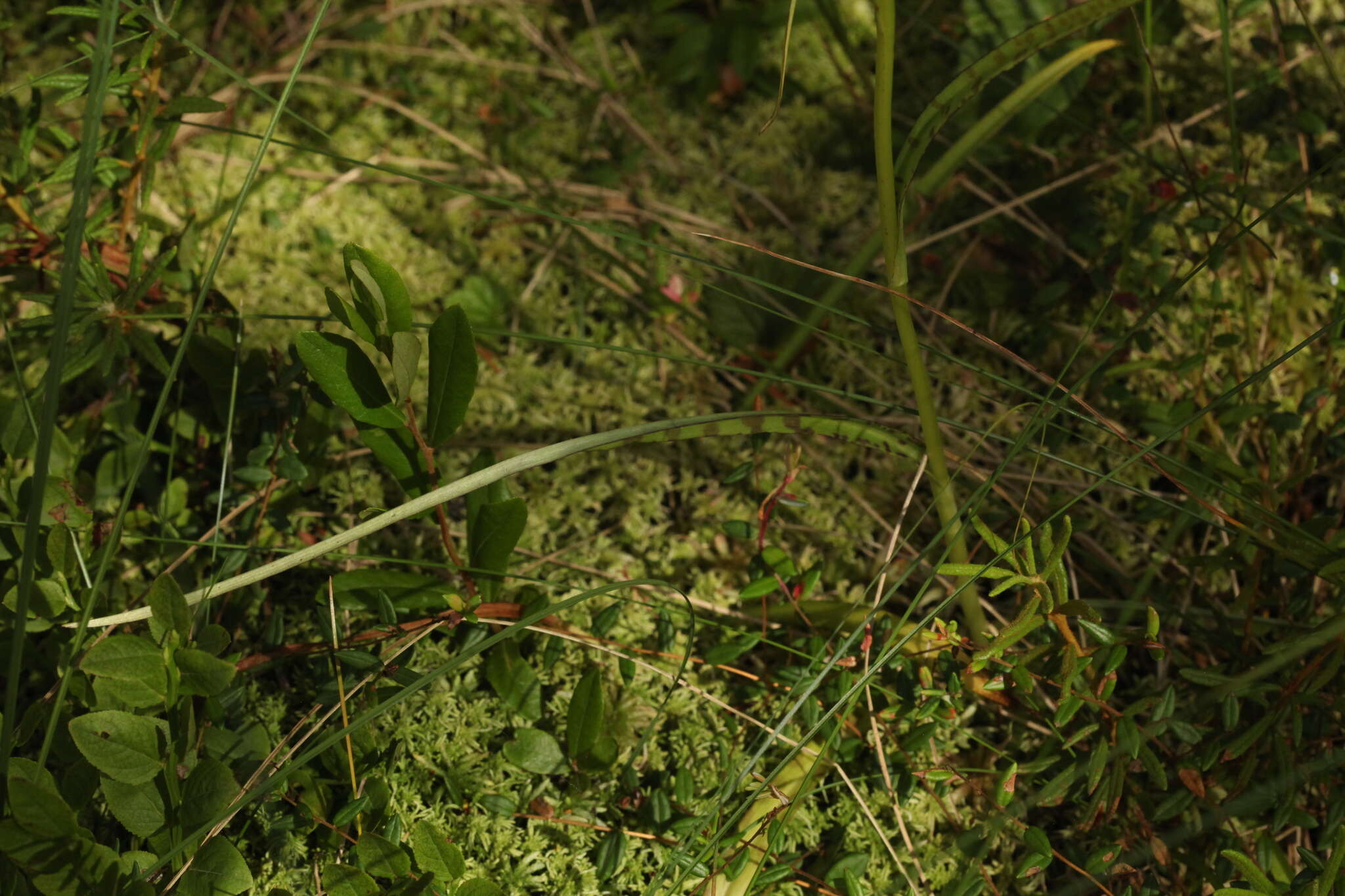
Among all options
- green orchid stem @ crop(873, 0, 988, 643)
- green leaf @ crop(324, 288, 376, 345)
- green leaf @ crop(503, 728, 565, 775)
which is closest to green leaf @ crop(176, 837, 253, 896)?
green leaf @ crop(503, 728, 565, 775)

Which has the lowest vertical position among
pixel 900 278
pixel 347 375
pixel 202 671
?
pixel 202 671

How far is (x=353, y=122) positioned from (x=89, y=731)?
5.42 ft

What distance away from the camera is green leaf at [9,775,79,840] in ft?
3.47

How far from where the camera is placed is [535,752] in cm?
145

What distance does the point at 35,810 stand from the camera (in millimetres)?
1074

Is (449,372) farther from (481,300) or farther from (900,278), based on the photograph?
(481,300)

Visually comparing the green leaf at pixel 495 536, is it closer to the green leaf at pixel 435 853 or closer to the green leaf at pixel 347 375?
the green leaf at pixel 347 375

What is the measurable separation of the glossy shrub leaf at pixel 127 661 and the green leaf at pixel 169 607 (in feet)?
0.12

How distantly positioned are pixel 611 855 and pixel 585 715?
20 centimetres

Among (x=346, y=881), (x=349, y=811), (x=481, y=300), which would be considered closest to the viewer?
(x=346, y=881)

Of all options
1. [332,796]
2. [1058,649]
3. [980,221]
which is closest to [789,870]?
[1058,649]

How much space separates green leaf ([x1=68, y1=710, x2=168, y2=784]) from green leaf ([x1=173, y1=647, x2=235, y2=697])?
0.06 metres

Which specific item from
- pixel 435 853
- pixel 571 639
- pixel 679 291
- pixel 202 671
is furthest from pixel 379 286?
pixel 679 291

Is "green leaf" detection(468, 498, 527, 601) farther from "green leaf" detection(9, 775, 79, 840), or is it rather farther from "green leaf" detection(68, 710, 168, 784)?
"green leaf" detection(9, 775, 79, 840)
